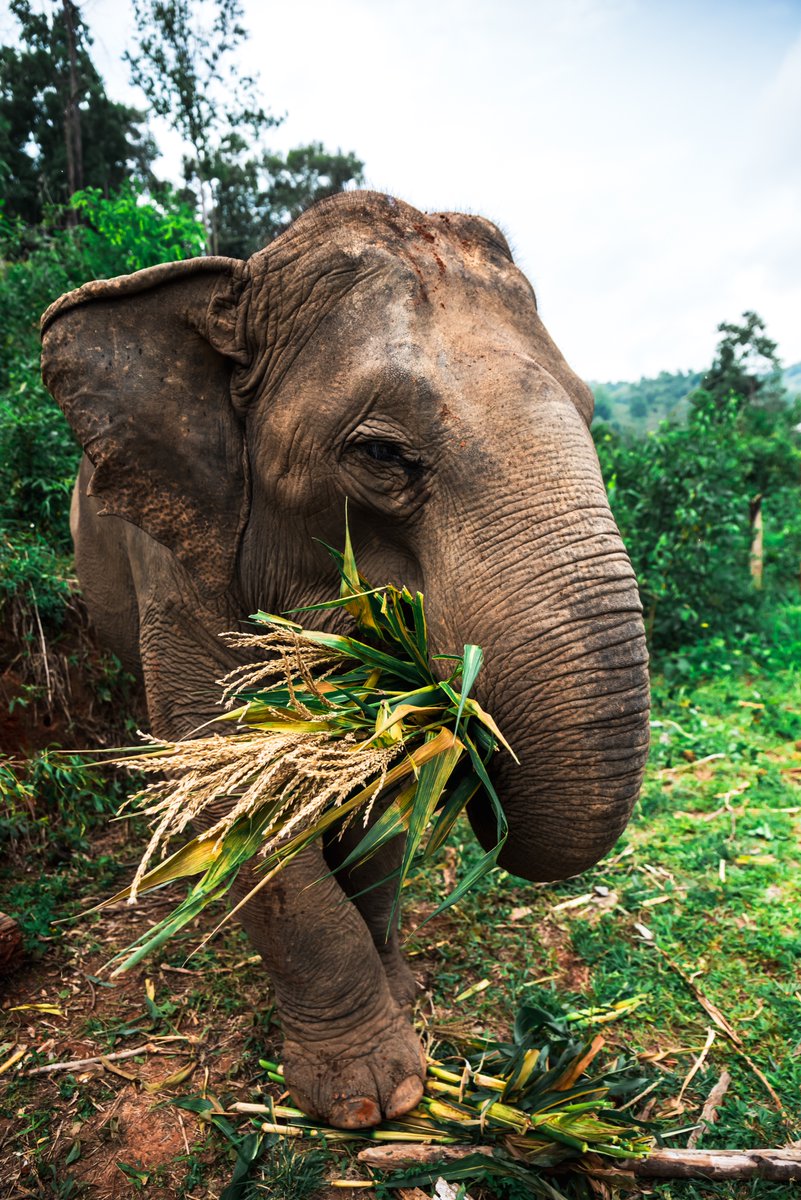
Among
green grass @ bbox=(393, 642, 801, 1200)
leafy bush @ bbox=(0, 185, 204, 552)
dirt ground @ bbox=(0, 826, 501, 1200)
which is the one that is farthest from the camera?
leafy bush @ bbox=(0, 185, 204, 552)

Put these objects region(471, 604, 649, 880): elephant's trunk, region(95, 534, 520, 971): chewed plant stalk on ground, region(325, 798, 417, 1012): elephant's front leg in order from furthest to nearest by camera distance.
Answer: region(325, 798, 417, 1012): elephant's front leg < region(471, 604, 649, 880): elephant's trunk < region(95, 534, 520, 971): chewed plant stalk on ground

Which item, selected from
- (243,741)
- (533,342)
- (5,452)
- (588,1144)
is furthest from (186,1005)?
(5,452)

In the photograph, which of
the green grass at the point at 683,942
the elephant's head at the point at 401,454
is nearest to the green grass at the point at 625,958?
the green grass at the point at 683,942

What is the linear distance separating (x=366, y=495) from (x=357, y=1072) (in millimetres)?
1721

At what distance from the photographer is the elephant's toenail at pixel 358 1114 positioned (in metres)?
2.68

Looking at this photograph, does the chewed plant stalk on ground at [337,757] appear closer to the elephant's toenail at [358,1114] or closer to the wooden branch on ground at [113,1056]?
the elephant's toenail at [358,1114]

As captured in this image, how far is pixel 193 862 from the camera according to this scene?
1964mm

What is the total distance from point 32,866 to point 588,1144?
287cm

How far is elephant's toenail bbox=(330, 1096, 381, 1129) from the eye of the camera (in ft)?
8.79

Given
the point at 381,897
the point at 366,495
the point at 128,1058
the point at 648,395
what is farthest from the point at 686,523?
the point at 648,395

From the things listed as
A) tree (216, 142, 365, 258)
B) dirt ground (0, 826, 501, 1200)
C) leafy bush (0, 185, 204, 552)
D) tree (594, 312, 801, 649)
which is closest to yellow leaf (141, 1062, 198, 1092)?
dirt ground (0, 826, 501, 1200)

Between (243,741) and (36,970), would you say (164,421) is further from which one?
(36,970)

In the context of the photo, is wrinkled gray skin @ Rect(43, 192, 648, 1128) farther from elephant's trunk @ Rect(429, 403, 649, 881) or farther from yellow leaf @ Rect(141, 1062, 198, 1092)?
yellow leaf @ Rect(141, 1062, 198, 1092)

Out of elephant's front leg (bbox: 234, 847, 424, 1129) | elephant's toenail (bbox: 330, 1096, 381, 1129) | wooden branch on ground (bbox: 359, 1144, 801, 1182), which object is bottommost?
wooden branch on ground (bbox: 359, 1144, 801, 1182)
